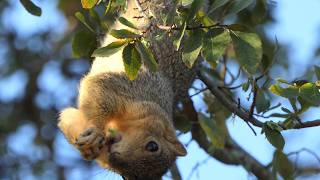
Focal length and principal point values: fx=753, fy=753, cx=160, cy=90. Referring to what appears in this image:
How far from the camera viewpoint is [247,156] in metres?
4.87

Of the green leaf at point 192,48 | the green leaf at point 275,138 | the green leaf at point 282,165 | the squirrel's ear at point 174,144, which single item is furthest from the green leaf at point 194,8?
the green leaf at point 282,165

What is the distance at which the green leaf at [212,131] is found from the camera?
4188mm

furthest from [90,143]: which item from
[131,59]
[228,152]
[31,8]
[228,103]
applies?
[228,152]

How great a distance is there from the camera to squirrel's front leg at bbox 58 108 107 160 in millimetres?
3459

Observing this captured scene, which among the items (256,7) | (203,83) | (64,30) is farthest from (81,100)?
(64,30)

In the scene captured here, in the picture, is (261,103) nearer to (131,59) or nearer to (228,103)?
(228,103)

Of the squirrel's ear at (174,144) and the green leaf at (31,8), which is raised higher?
the green leaf at (31,8)

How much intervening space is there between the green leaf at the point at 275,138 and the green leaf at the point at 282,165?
0.77m

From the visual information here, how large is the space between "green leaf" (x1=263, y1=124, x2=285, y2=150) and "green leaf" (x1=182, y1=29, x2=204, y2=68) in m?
0.51

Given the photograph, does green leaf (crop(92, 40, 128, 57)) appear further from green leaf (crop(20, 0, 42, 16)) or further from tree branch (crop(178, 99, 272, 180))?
tree branch (crop(178, 99, 272, 180))

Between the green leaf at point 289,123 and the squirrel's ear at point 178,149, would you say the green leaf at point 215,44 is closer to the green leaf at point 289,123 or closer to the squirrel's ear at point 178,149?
the green leaf at point 289,123

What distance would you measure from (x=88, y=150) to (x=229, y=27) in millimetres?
903

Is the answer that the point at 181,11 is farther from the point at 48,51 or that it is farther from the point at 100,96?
the point at 48,51

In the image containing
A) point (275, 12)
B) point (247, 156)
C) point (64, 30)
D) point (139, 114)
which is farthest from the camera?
point (64, 30)
